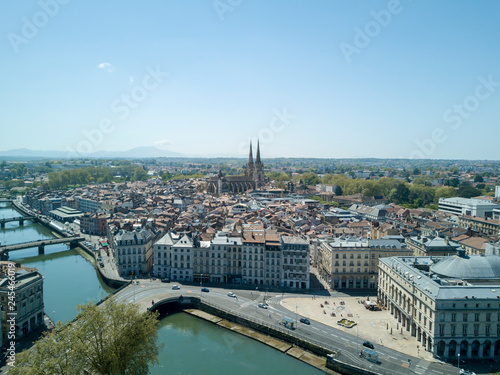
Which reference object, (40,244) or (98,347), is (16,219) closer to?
(40,244)

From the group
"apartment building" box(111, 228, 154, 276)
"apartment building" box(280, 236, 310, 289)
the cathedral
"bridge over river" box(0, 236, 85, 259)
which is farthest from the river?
the cathedral

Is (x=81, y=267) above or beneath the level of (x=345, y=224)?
beneath

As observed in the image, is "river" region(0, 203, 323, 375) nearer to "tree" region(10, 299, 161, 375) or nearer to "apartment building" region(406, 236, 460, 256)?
"tree" region(10, 299, 161, 375)

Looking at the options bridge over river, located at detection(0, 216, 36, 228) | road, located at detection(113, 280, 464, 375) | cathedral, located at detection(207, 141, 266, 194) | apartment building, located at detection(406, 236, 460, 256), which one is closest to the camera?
road, located at detection(113, 280, 464, 375)

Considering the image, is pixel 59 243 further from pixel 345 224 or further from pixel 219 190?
pixel 219 190

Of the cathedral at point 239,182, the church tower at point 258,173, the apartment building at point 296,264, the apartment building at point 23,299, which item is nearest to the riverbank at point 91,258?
the apartment building at point 23,299

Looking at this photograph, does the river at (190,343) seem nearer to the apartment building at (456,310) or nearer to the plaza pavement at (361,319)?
the plaza pavement at (361,319)

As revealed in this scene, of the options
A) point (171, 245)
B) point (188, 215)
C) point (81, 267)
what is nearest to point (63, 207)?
point (188, 215)
